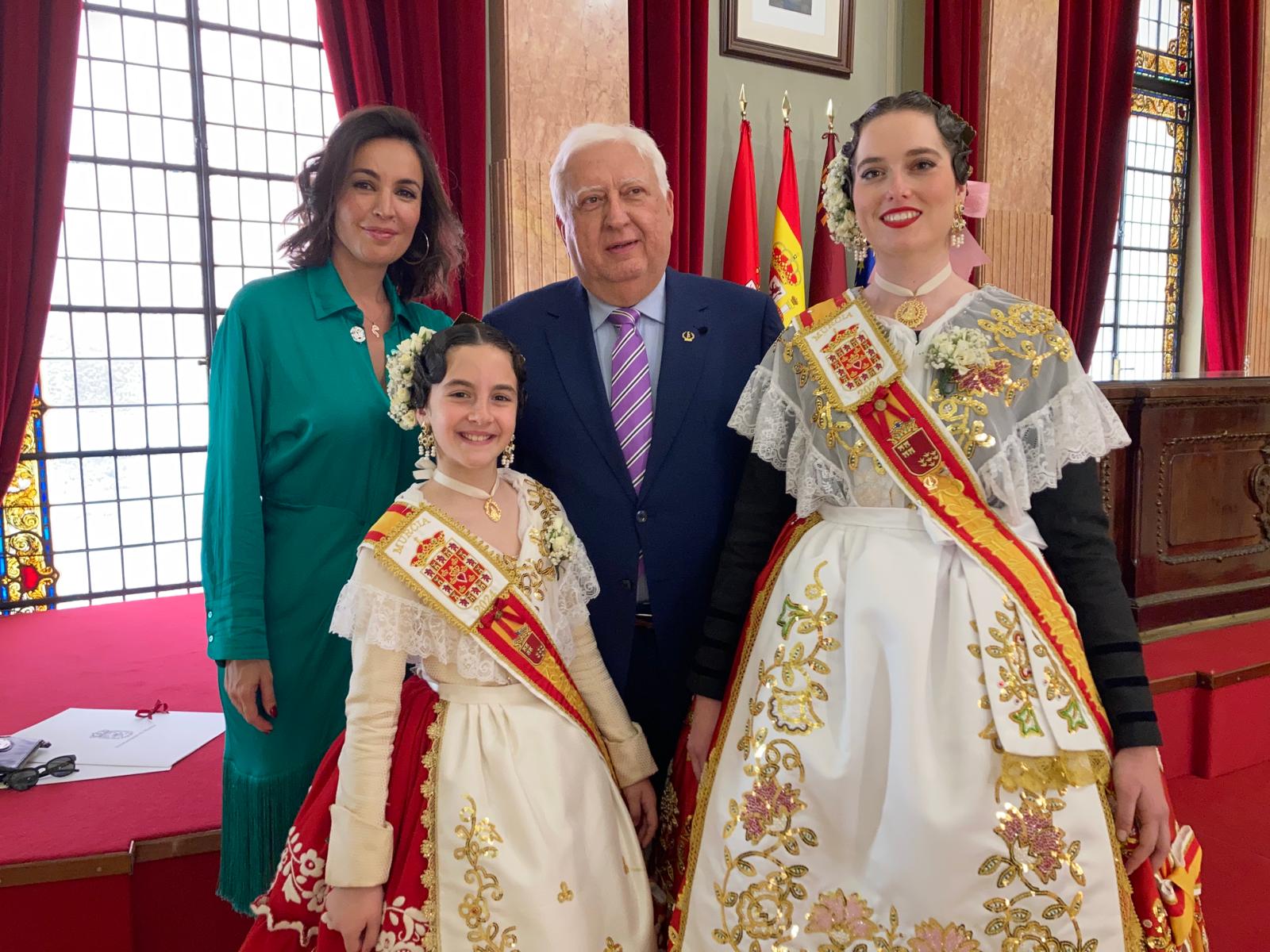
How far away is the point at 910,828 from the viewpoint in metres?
1.20

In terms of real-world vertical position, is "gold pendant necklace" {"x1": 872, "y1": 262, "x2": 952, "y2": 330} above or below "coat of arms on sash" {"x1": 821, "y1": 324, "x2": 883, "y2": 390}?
above

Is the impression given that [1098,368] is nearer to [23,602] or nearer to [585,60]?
[585,60]

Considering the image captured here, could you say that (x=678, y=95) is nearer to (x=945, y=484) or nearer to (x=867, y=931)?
(x=945, y=484)

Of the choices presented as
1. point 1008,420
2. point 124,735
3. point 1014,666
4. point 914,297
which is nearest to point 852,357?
point 914,297

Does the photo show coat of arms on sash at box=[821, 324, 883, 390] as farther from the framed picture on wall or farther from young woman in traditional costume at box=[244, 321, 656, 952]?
the framed picture on wall

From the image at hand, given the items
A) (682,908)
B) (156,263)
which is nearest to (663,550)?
(682,908)

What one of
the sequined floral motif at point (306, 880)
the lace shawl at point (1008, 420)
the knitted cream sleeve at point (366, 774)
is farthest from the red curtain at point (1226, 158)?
the sequined floral motif at point (306, 880)

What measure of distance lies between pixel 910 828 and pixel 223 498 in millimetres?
1184

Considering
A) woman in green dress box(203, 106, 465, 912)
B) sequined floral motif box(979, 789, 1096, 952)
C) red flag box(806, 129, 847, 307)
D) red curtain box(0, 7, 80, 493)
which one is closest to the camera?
sequined floral motif box(979, 789, 1096, 952)

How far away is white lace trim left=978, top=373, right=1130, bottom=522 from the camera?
4.33ft

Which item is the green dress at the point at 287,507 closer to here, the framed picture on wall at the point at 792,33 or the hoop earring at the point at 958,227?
the hoop earring at the point at 958,227

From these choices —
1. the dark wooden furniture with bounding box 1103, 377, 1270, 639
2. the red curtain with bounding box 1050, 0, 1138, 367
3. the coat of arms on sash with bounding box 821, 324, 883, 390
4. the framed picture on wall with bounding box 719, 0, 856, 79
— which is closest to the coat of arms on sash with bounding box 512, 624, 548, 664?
the coat of arms on sash with bounding box 821, 324, 883, 390

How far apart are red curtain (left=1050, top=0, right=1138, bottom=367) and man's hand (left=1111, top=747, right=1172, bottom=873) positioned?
4.99 meters

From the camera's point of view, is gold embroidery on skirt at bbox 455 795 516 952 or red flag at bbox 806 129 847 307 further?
red flag at bbox 806 129 847 307
